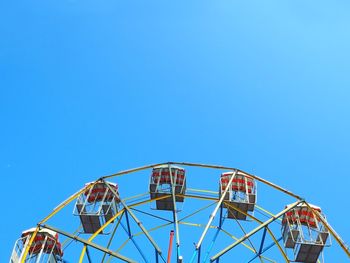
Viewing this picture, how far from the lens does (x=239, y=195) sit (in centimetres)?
2845

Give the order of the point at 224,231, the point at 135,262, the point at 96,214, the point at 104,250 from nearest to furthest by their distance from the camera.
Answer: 1. the point at 135,262
2. the point at 104,250
3. the point at 96,214
4. the point at 224,231

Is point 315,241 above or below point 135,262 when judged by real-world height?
above

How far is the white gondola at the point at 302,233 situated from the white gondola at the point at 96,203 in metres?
9.85

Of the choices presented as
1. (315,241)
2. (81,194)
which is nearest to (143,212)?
(81,194)

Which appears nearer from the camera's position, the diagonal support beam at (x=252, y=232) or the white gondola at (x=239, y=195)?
the diagonal support beam at (x=252, y=232)

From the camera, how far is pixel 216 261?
20.9 m

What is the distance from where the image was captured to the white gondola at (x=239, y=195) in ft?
91.5

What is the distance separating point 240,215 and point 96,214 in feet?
28.8

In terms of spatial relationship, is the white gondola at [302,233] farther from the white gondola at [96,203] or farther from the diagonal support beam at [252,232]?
the white gondola at [96,203]

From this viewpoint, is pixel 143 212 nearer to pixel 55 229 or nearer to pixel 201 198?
pixel 201 198

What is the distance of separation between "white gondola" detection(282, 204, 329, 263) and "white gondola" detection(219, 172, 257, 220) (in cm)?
246

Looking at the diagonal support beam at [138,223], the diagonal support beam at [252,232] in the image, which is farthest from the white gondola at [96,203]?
the diagonal support beam at [252,232]

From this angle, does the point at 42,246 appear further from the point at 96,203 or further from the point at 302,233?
the point at 302,233

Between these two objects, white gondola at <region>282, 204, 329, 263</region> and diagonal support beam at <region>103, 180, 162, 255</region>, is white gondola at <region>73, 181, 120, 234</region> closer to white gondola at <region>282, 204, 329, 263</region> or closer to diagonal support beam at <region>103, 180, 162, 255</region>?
diagonal support beam at <region>103, 180, 162, 255</region>
